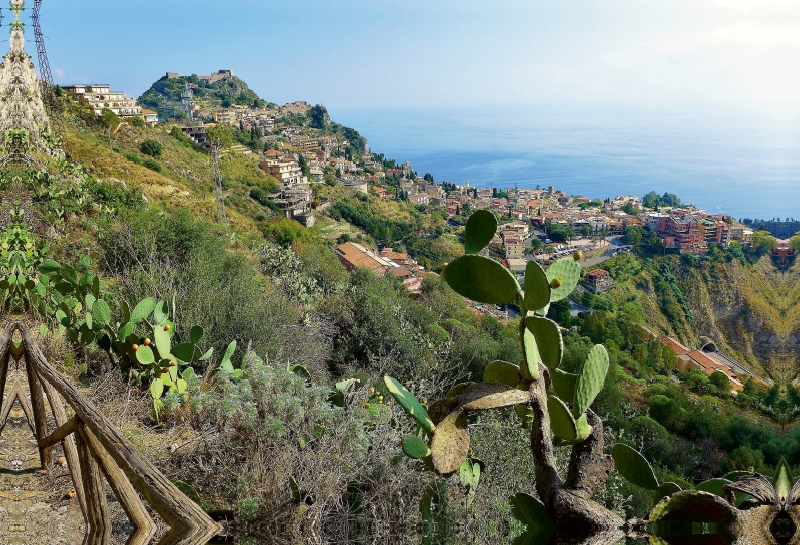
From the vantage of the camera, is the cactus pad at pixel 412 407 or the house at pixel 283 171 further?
the house at pixel 283 171

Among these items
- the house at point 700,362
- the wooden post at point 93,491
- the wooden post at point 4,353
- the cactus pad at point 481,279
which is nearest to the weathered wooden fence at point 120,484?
the wooden post at point 93,491

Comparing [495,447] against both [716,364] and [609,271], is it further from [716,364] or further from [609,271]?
[609,271]

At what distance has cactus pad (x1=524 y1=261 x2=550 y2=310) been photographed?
1.09m

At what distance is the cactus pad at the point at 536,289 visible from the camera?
109 centimetres

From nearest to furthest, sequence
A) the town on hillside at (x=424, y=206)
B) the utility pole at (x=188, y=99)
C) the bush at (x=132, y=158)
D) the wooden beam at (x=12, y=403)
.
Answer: the wooden beam at (x=12, y=403)
the bush at (x=132, y=158)
the town on hillside at (x=424, y=206)
the utility pole at (x=188, y=99)

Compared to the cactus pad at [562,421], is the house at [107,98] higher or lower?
higher

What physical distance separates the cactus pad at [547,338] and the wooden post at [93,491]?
0.96 m

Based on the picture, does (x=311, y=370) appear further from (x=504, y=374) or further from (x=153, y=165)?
(x=153, y=165)

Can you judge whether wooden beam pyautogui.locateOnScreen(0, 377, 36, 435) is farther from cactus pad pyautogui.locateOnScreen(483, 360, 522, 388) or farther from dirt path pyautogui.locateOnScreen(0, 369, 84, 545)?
cactus pad pyautogui.locateOnScreen(483, 360, 522, 388)

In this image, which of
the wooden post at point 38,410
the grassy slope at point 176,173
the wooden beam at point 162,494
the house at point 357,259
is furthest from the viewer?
the house at point 357,259

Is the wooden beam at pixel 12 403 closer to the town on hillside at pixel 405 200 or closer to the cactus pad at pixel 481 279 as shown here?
the cactus pad at pixel 481 279

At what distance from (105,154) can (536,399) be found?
19.5 meters

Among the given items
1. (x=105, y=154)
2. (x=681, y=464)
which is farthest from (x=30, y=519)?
(x=105, y=154)

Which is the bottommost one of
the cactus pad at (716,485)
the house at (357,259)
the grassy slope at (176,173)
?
the house at (357,259)
